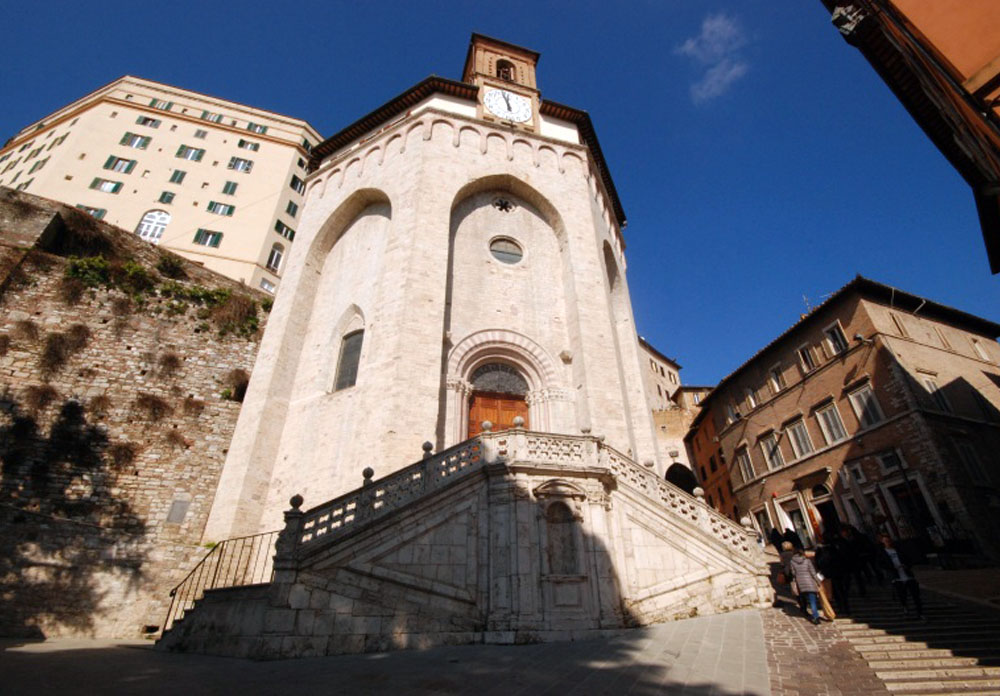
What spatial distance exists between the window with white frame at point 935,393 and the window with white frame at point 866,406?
1652 millimetres

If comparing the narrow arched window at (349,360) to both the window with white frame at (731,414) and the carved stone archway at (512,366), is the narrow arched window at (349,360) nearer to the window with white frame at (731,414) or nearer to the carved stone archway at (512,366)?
the carved stone archway at (512,366)

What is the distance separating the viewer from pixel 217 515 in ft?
41.4

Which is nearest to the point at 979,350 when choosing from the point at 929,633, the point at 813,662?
the point at 929,633

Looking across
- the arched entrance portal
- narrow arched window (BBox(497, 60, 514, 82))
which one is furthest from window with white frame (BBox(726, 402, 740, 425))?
narrow arched window (BBox(497, 60, 514, 82))

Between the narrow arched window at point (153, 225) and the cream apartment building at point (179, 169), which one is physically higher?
the cream apartment building at point (179, 169)

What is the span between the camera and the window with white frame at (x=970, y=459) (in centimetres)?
1549

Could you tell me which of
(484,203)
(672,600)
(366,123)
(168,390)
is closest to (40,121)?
(366,123)

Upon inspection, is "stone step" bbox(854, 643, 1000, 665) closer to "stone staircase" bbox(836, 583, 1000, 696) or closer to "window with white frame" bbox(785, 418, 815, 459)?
"stone staircase" bbox(836, 583, 1000, 696)

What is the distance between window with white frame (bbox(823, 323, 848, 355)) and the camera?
19.2m

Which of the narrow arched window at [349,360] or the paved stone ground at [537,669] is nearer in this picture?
the paved stone ground at [537,669]

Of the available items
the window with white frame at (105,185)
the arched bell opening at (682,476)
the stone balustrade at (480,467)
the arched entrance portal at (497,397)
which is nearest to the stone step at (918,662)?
the stone balustrade at (480,467)

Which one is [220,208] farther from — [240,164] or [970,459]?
[970,459]

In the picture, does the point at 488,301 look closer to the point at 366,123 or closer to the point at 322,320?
the point at 322,320

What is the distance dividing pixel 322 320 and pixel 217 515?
6.82m
